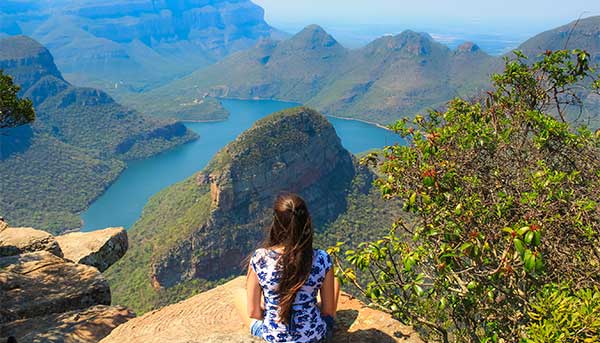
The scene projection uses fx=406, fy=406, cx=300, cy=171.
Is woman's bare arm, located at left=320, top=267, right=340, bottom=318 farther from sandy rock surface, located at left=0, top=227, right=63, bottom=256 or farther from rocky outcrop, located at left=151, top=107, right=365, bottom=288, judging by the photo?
rocky outcrop, located at left=151, top=107, right=365, bottom=288

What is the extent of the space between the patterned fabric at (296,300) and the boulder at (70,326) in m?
4.37

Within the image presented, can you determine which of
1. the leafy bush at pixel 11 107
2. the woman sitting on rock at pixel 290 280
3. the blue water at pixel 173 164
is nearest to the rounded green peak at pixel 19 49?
the blue water at pixel 173 164

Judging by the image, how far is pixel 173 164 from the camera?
4811 inches

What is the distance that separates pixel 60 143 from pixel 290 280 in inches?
4692

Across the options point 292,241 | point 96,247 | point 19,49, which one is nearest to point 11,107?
point 96,247

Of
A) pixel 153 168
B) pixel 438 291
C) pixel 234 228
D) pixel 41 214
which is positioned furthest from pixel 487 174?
pixel 153 168

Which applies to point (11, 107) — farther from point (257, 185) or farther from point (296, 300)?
point (257, 185)

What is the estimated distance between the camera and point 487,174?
589cm

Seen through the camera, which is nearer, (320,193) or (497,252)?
(497,252)

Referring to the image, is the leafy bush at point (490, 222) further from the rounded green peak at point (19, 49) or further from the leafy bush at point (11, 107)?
the rounded green peak at point (19, 49)

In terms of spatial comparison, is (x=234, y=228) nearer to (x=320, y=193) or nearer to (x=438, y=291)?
(x=320, y=193)

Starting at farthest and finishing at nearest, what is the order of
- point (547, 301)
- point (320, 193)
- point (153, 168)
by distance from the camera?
point (153, 168) → point (320, 193) → point (547, 301)

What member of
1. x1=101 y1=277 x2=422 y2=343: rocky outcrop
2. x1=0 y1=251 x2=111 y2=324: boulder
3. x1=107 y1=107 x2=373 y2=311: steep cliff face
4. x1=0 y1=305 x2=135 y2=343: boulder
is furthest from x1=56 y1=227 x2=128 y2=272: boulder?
x1=107 y1=107 x2=373 y2=311: steep cliff face

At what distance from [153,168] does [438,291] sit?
121473mm
